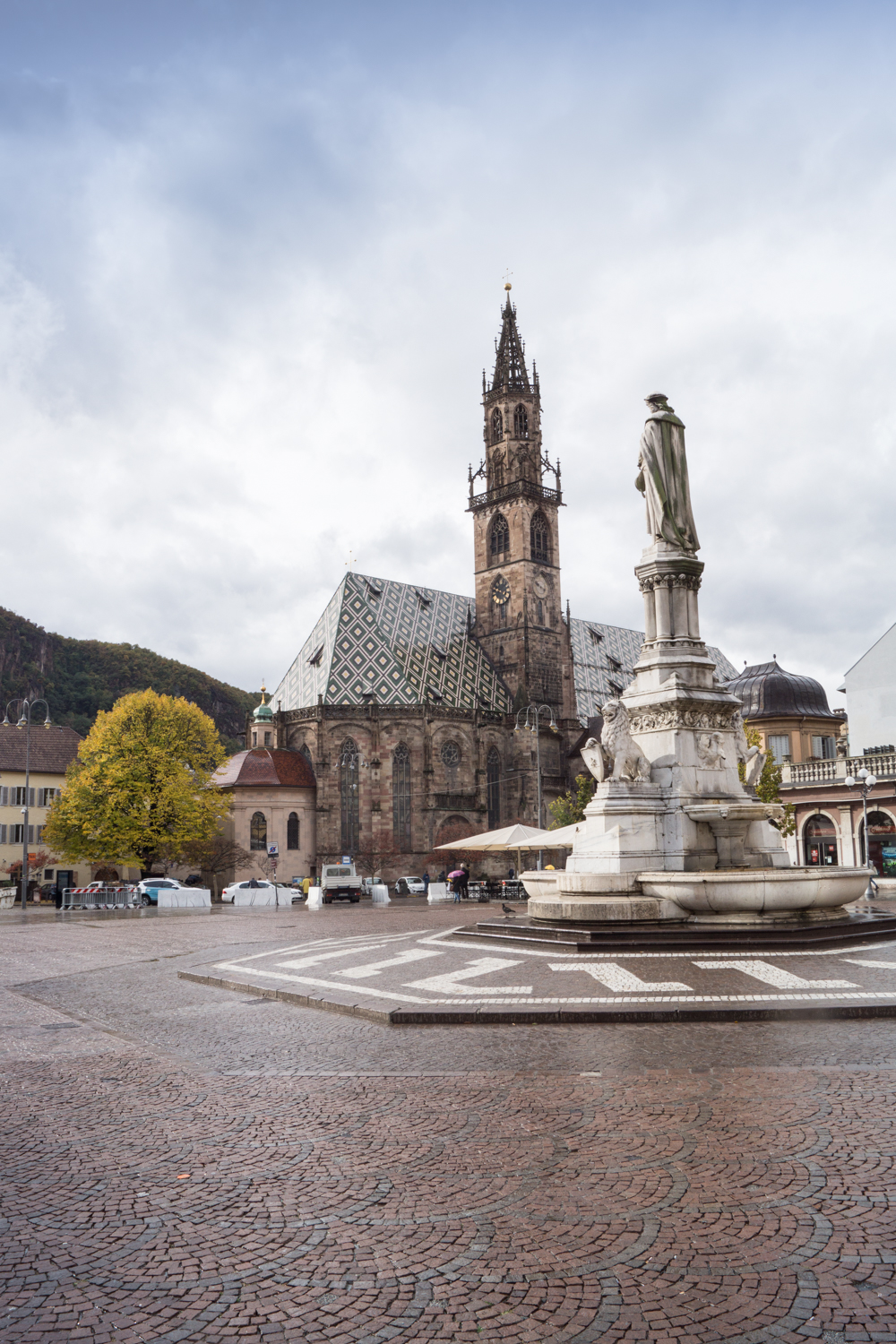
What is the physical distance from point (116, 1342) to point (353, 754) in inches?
2436

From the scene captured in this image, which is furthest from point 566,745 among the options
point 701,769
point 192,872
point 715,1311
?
point 715,1311

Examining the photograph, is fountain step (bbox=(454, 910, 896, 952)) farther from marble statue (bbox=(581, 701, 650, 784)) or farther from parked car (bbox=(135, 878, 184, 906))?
parked car (bbox=(135, 878, 184, 906))

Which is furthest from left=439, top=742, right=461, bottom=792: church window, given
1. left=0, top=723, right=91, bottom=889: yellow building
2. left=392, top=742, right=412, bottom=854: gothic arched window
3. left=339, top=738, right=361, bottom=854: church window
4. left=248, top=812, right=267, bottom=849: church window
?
left=0, top=723, right=91, bottom=889: yellow building

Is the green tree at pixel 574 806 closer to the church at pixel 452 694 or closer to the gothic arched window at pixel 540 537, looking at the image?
the church at pixel 452 694

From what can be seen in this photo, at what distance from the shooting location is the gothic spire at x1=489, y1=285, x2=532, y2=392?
7962 cm

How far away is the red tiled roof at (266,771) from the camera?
61.1 m

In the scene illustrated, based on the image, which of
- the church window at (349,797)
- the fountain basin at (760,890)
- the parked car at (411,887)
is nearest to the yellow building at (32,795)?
the church window at (349,797)

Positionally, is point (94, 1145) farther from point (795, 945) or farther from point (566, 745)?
point (566, 745)

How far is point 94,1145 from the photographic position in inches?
219

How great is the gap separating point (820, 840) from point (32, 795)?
45.9m

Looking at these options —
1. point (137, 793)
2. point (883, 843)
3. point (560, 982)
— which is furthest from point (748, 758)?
point (137, 793)

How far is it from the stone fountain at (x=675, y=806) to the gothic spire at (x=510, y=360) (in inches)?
2541

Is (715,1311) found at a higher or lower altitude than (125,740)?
lower

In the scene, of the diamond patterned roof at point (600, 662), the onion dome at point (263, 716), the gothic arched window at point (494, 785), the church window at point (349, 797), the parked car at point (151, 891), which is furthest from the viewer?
the diamond patterned roof at point (600, 662)
